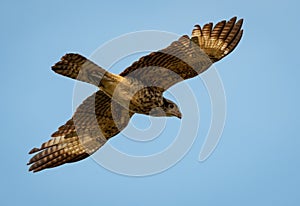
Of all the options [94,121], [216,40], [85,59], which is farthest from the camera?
[94,121]

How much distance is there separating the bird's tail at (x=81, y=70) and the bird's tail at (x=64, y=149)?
1962 millimetres

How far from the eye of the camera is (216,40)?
13.7 metres

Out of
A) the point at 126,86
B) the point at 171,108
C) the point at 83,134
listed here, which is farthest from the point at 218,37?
the point at 83,134

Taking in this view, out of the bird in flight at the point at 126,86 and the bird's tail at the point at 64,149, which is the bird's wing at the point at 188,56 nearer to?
the bird in flight at the point at 126,86

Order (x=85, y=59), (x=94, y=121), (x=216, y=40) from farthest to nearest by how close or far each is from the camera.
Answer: (x=94, y=121) → (x=216, y=40) → (x=85, y=59)


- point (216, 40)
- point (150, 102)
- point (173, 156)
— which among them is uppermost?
point (216, 40)

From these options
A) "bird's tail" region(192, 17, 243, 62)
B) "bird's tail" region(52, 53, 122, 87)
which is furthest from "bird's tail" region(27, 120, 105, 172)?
"bird's tail" region(192, 17, 243, 62)

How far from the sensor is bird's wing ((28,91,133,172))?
14.4 metres

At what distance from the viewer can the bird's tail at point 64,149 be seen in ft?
47.9

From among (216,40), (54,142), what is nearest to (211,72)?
(216,40)

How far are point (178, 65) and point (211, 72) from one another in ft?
2.50

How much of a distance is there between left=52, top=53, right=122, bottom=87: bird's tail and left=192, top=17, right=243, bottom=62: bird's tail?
198 cm

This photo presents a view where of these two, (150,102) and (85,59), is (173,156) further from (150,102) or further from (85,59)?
(85,59)

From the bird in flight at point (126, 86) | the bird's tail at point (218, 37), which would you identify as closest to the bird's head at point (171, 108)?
the bird in flight at point (126, 86)
